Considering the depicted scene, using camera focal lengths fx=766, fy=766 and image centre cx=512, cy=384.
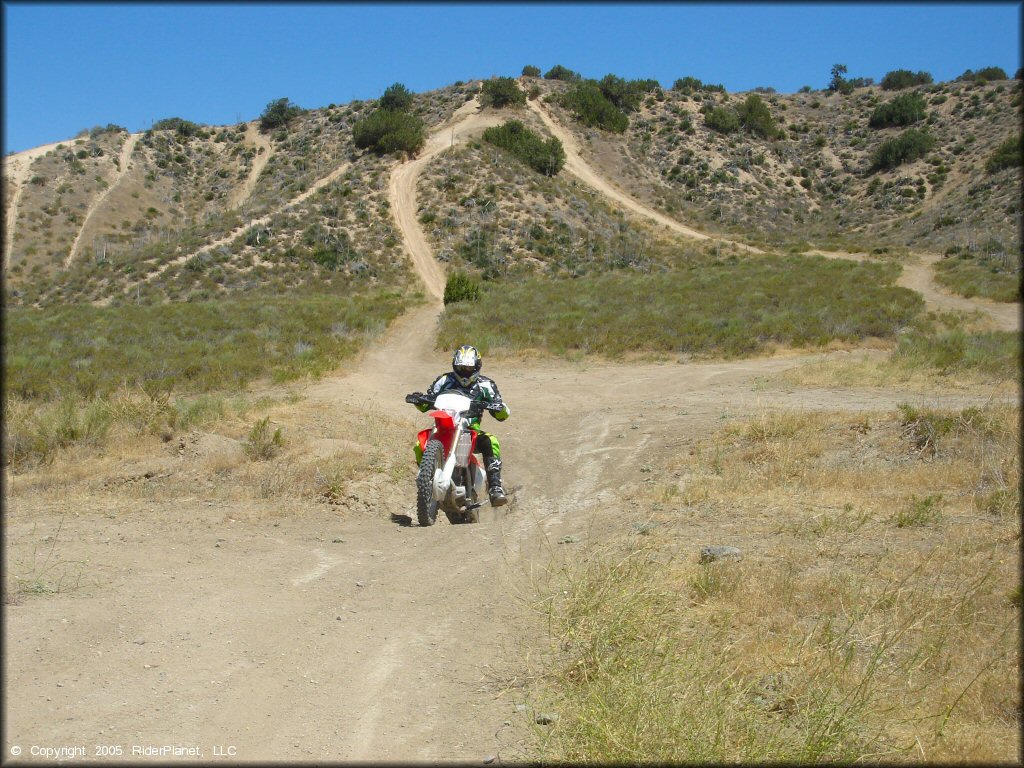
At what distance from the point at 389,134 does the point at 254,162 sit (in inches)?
743

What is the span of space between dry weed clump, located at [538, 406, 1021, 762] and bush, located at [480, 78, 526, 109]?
6679 cm

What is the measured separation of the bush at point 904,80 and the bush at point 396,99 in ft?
175

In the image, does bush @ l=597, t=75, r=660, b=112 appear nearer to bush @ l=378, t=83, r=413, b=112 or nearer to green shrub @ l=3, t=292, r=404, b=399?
bush @ l=378, t=83, r=413, b=112

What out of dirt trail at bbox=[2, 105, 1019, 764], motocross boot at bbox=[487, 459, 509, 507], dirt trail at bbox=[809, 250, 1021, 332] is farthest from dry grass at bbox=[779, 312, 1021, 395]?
motocross boot at bbox=[487, 459, 509, 507]

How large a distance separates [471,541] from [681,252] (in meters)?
46.1

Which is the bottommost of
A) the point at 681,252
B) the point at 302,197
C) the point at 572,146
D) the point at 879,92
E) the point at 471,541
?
the point at 471,541

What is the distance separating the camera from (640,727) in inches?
144

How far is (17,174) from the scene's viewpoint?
65.9 metres

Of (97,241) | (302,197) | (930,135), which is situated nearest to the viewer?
(302,197)

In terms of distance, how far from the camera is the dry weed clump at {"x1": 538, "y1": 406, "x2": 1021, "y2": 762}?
12.0ft

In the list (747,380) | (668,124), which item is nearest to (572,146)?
(668,124)

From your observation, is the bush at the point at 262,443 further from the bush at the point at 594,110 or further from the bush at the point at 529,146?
the bush at the point at 594,110

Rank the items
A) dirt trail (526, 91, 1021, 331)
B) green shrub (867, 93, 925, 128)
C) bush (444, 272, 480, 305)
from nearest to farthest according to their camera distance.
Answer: dirt trail (526, 91, 1021, 331)
bush (444, 272, 480, 305)
green shrub (867, 93, 925, 128)

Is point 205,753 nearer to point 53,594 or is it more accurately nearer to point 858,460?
point 53,594
